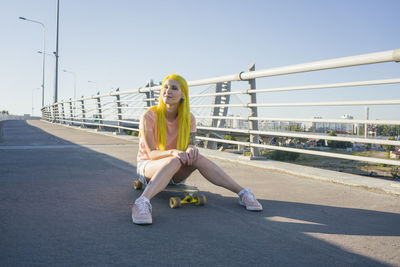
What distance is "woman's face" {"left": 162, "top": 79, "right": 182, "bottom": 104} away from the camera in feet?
8.87

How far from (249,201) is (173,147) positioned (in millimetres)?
776

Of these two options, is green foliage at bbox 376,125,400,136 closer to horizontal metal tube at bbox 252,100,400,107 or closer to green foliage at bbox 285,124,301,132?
horizontal metal tube at bbox 252,100,400,107

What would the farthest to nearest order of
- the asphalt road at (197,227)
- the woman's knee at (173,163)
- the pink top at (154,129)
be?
the pink top at (154,129)
the woman's knee at (173,163)
the asphalt road at (197,227)

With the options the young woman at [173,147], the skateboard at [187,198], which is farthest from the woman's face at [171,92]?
the skateboard at [187,198]

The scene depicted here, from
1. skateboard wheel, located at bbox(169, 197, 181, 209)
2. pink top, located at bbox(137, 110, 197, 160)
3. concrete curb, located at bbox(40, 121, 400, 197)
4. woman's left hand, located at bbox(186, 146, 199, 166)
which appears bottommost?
skateboard wheel, located at bbox(169, 197, 181, 209)

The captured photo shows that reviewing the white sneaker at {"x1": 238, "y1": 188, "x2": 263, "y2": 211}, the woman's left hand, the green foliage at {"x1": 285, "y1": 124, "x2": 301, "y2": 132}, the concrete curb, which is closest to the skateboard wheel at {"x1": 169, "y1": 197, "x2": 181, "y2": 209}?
the woman's left hand

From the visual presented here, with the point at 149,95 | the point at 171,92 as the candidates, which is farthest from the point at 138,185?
the point at 149,95

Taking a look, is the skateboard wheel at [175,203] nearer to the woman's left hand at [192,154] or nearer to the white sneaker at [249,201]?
the woman's left hand at [192,154]

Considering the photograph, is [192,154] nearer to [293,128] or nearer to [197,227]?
[197,227]

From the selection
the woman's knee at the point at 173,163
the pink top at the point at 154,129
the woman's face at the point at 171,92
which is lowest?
the woman's knee at the point at 173,163

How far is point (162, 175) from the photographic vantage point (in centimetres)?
236

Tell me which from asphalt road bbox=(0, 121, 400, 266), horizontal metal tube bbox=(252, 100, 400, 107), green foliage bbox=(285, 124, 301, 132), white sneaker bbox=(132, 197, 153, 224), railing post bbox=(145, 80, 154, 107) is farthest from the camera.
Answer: railing post bbox=(145, 80, 154, 107)

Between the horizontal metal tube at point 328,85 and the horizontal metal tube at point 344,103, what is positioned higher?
the horizontal metal tube at point 328,85

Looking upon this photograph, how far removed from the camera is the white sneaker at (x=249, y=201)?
240 cm
